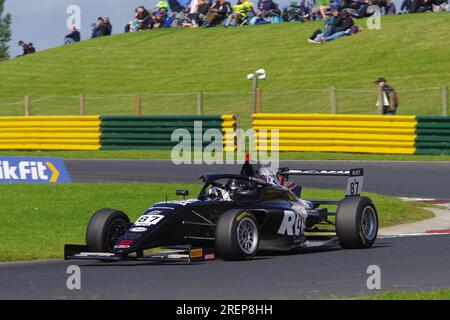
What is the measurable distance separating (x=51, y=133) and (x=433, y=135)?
1117 centimetres

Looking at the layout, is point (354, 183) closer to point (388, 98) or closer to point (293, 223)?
point (293, 223)

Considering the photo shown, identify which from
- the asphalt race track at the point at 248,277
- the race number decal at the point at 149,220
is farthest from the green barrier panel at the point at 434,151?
the race number decal at the point at 149,220

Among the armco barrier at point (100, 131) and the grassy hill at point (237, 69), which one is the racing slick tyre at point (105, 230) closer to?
the armco barrier at point (100, 131)

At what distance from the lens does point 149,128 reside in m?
31.0

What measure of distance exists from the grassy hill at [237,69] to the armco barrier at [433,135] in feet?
22.4

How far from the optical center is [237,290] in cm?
993

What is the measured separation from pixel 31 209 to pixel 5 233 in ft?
8.23

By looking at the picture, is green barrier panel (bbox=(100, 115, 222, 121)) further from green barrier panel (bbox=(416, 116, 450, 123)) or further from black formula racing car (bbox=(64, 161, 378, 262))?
black formula racing car (bbox=(64, 161, 378, 262))

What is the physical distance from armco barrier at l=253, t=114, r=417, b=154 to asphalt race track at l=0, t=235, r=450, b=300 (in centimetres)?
1403

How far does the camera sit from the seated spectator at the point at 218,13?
151 feet

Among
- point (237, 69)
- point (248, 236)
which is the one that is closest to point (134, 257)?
point (248, 236)

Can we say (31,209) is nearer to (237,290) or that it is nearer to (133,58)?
(237,290)

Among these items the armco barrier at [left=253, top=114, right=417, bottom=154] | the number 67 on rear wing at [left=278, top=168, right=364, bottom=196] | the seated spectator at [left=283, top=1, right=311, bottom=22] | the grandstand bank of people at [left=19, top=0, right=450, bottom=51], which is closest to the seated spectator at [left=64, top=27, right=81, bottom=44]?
the grandstand bank of people at [left=19, top=0, right=450, bottom=51]
